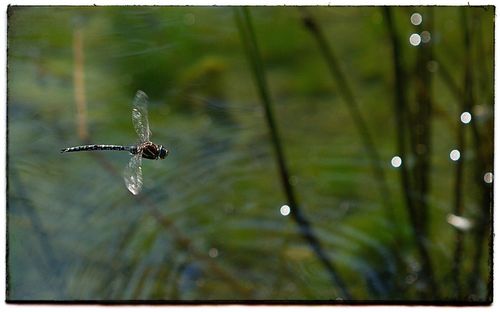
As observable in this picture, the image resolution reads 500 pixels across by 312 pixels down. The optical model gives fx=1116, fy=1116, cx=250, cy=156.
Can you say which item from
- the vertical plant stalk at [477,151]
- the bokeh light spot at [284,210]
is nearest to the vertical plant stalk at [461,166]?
the vertical plant stalk at [477,151]

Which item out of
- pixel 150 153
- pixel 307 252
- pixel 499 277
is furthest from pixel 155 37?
pixel 499 277

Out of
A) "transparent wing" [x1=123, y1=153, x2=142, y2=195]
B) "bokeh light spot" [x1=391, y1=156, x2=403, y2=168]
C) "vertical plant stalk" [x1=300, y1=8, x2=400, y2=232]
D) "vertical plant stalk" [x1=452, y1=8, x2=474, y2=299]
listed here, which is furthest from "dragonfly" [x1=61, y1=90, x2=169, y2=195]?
"vertical plant stalk" [x1=452, y1=8, x2=474, y2=299]

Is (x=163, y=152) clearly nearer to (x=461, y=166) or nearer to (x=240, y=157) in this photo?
(x=240, y=157)

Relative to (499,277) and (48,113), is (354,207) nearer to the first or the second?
(499,277)

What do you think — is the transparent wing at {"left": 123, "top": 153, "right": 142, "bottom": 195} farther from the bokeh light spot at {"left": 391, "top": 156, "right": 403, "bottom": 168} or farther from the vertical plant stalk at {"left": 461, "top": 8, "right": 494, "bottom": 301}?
the vertical plant stalk at {"left": 461, "top": 8, "right": 494, "bottom": 301}

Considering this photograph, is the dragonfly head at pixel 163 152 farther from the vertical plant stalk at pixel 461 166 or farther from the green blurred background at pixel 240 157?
the vertical plant stalk at pixel 461 166

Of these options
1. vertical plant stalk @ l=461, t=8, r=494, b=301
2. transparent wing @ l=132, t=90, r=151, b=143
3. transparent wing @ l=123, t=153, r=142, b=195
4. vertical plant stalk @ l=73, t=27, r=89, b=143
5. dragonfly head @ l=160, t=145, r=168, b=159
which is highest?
vertical plant stalk @ l=73, t=27, r=89, b=143
